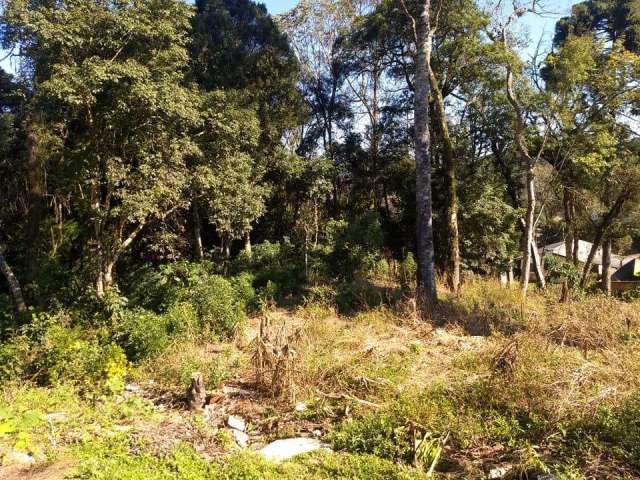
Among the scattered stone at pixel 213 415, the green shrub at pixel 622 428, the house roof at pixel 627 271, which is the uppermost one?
the green shrub at pixel 622 428

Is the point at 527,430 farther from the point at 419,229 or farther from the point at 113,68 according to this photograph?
the point at 113,68

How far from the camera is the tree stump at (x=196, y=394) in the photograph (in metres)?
4.58

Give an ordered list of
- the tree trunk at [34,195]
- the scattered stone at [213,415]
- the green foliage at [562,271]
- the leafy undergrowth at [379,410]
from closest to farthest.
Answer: the leafy undergrowth at [379,410]
the scattered stone at [213,415]
the tree trunk at [34,195]
the green foliage at [562,271]

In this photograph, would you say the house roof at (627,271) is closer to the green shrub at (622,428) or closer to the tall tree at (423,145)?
the tall tree at (423,145)

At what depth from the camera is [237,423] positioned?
13.9 feet

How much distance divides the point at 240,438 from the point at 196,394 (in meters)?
0.89

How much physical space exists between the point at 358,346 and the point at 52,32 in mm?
7070

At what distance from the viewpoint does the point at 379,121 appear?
16.5 metres

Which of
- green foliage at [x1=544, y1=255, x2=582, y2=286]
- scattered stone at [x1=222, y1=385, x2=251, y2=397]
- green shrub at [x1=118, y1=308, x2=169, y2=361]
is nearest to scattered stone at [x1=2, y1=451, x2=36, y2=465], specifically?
scattered stone at [x1=222, y1=385, x2=251, y2=397]

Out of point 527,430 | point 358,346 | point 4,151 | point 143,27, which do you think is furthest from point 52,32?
point 527,430

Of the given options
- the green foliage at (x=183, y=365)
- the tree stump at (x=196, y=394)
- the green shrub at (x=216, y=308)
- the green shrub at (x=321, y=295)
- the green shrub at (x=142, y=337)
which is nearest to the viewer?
the tree stump at (x=196, y=394)

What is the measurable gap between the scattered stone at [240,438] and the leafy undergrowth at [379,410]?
115mm

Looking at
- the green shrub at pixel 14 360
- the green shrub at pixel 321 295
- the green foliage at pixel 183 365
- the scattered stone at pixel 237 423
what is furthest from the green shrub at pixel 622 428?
the green shrub at pixel 14 360

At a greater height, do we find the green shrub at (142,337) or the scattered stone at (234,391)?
the green shrub at (142,337)
